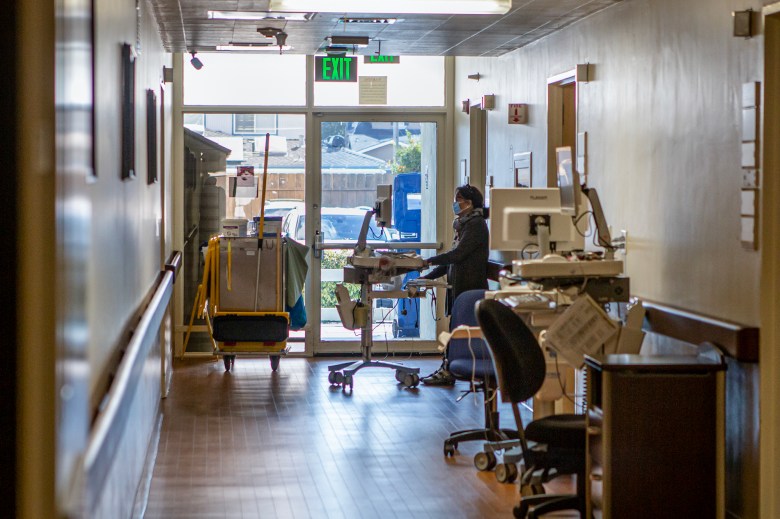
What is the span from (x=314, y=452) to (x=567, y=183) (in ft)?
7.44

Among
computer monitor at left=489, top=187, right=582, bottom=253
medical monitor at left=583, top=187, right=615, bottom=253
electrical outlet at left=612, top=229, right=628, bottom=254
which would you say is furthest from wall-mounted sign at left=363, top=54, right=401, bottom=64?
medical monitor at left=583, top=187, right=615, bottom=253

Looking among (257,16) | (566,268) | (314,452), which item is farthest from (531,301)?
(257,16)

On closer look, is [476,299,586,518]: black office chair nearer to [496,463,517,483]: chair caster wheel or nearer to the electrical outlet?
[496,463,517,483]: chair caster wheel

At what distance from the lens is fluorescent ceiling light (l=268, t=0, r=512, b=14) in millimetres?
6074

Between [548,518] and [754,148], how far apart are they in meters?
2.02

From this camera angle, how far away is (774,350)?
14.8ft

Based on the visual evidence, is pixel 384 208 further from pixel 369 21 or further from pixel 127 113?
pixel 127 113

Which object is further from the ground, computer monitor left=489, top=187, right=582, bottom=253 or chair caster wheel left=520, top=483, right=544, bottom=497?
computer monitor left=489, top=187, right=582, bottom=253

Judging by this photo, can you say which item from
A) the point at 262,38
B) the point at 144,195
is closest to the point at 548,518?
the point at 144,195

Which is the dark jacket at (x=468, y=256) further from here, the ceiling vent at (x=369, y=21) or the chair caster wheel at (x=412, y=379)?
the ceiling vent at (x=369, y=21)

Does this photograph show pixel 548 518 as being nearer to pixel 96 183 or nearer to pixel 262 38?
pixel 96 183

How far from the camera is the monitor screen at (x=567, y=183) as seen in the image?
18.5 feet

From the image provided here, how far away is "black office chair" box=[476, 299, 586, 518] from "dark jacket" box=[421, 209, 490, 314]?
358cm

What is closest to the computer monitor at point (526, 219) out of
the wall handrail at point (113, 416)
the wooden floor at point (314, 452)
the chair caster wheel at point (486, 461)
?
the chair caster wheel at point (486, 461)
